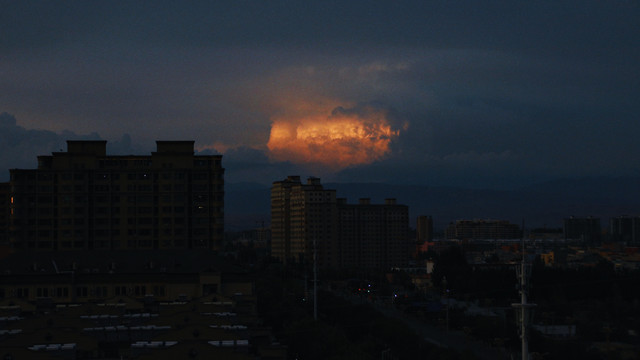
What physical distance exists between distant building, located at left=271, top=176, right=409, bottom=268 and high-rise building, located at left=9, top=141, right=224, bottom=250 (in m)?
44.8

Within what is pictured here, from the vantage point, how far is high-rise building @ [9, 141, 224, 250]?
4891 cm

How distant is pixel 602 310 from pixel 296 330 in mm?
26948

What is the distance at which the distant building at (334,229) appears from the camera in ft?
318

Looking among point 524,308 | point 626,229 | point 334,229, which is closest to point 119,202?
point 524,308

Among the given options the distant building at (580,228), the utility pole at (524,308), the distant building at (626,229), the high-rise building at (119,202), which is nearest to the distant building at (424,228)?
the distant building at (580,228)

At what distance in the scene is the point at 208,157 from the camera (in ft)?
165

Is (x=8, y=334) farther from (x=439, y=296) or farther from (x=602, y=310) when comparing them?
(x=439, y=296)

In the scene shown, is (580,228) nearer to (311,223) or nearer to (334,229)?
(334,229)

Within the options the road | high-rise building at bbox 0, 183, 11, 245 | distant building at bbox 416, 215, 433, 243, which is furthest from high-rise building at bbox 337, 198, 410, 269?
distant building at bbox 416, 215, 433, 243

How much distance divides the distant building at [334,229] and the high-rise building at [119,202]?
44.8m

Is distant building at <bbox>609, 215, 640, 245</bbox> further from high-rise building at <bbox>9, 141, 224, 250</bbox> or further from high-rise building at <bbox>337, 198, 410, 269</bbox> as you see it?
high-rise building at <bbox>9, 141, 224, 250</bbox>

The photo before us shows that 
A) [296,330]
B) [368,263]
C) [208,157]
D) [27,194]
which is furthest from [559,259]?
[296,330]

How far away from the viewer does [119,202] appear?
49688mm

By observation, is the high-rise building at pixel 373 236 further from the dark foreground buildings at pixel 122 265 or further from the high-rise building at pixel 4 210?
the dark foreground buildings at pixel 122 265
